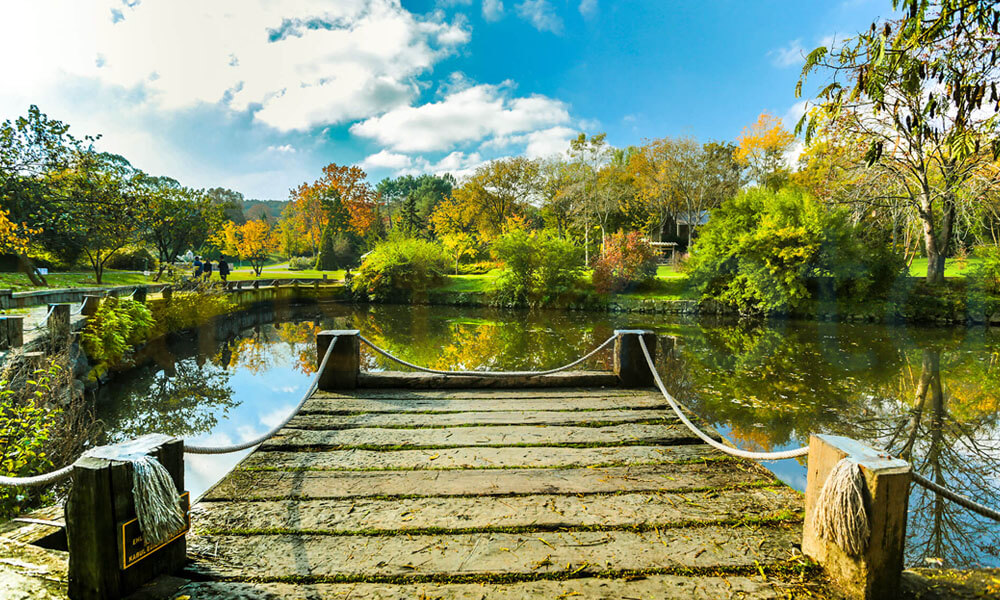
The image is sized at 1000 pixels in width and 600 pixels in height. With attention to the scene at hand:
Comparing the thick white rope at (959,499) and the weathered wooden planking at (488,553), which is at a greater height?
the thick white rope at (959,499)

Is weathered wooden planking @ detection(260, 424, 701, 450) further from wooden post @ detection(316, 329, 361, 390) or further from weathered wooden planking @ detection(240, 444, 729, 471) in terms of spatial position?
wooden post @ detection(316, 329, 361, 390)

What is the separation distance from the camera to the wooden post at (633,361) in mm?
4629

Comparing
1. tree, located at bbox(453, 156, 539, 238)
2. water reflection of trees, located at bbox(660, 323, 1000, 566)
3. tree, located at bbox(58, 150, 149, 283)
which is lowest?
water reflection of trees, located at bbox(660, 323, 1000, 566)

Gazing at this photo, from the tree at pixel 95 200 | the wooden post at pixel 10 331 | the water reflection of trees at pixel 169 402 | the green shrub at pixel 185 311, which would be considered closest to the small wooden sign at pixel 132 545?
the water reflection of trees at pixel 169 402

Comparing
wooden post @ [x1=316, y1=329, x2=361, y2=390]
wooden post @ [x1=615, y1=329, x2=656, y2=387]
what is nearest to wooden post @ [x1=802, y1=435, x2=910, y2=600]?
wooden post @ [x1=615, y1=329, x2=656, y2=387]

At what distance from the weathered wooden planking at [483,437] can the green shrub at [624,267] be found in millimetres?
18756

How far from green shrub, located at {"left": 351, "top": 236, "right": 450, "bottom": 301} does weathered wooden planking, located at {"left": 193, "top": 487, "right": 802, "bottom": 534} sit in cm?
2253

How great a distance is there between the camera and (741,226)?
19.7m

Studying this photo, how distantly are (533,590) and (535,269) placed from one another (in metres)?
21.1

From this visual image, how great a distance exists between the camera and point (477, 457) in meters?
3.03

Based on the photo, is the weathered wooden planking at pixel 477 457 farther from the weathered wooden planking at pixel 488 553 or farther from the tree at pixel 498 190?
the tree at pixel 498 190

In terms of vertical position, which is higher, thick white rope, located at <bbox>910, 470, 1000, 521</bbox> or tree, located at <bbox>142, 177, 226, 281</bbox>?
tree, located at <bbox>142, 177, 226, 281</bbox>

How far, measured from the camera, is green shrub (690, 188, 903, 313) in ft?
57.0

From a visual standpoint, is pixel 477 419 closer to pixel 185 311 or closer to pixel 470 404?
pixel 470 404
